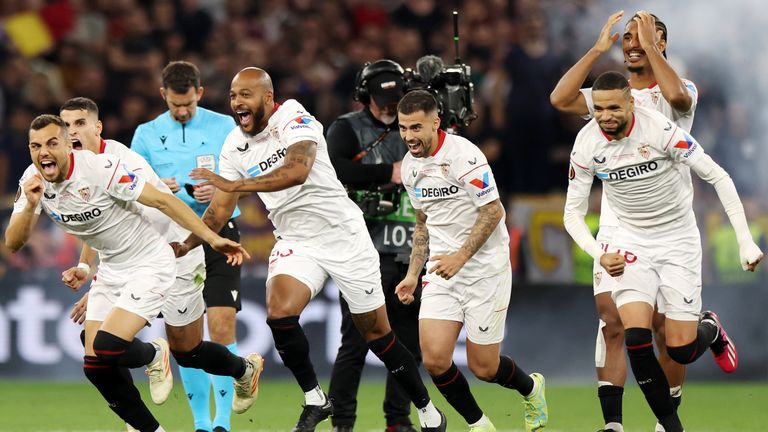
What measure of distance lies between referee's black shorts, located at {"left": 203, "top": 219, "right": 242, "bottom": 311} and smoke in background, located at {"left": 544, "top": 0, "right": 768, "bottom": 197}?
19.8 feet

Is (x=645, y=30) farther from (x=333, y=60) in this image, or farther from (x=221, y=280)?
(x=333, y=60)

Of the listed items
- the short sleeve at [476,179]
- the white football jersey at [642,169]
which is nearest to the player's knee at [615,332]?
the white football jersey at [642,169]

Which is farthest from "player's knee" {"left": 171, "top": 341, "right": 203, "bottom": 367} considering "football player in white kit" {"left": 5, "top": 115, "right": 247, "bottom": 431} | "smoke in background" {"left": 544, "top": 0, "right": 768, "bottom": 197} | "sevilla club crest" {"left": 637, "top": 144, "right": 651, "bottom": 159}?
"smoke in background" {"left": 544, "top": 0, "right": 768, "bottom": 197}

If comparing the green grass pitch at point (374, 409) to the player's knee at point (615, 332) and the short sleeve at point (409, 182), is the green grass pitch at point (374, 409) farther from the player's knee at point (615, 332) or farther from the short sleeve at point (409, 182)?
the short sleeve at point (409, 182)

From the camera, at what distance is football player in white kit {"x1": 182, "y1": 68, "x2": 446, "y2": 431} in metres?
8.19

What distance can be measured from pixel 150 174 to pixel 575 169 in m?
2.63

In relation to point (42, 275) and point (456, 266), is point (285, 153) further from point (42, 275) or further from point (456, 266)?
point (42, 275)

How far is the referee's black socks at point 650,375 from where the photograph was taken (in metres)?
7.89

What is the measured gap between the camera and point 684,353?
8.03m

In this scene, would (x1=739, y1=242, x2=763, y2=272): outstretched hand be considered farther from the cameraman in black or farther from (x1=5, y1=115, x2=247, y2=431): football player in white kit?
(x1=5, y1=115, x2=247, y2=431): football player in white kit

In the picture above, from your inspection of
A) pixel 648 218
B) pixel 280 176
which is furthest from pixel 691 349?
pixel 280 176

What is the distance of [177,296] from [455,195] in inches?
75.0

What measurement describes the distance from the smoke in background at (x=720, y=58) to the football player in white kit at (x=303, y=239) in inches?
244

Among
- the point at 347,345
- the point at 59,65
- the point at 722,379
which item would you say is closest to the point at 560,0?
the point at 722,379
